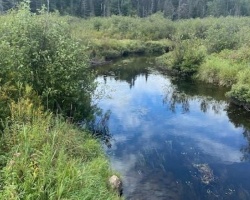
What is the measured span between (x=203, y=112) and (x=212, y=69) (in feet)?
35.2

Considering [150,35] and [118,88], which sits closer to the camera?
[118,88]

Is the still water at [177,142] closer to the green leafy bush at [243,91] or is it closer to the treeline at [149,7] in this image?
the green leafy bush at [243,91]

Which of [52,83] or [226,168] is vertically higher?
[52,83]

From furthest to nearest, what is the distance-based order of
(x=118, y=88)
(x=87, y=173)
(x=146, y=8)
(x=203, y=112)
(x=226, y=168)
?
(x=146, y=8), (x=118, y=88), (x=203, y=112), (x=226, y=168), (x=87, y=173)

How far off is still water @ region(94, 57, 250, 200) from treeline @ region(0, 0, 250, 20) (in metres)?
60.5

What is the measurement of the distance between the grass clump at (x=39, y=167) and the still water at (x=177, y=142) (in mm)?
3645

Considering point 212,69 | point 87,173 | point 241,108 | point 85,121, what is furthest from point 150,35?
point 87,173

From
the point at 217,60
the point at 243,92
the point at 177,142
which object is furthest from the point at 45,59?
the point at 217,60

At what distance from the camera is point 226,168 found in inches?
695

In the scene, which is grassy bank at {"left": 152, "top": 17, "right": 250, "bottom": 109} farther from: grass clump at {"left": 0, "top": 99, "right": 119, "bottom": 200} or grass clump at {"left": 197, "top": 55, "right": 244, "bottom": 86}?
grass clump at {"left": 0, "top": 99, "right": 119, "bottom": 200}

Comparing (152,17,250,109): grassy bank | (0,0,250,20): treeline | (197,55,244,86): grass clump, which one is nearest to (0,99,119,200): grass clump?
(152,17,250,109): grassy bank

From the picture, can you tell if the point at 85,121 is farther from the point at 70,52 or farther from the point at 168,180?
the point at 168,180

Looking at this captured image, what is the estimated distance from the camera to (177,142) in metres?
20.7

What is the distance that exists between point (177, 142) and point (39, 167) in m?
12.3
